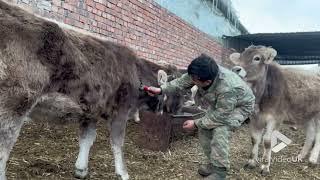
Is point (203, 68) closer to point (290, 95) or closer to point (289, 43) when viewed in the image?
point (290, 95)

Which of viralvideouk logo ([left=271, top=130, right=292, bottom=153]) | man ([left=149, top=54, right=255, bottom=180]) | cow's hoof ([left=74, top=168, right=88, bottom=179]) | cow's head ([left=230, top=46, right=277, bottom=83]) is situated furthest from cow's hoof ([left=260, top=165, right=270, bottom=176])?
cow's hoof ([left=74, top=168, right=88, bottom=179])

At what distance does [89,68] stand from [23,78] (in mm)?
996

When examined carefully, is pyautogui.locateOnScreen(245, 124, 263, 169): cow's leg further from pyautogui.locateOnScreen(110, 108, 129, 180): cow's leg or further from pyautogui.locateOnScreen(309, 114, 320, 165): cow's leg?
pyautogui.locateOnScreen(110, 108, 129, 180): cow's leg

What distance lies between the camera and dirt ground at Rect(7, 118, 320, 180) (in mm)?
5223

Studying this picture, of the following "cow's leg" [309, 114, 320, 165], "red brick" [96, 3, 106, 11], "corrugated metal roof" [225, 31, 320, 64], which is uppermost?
"corrugated metal roof" [225, 31, 320, 64]

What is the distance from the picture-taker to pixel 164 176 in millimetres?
5477

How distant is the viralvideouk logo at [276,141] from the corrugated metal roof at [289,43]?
728cm

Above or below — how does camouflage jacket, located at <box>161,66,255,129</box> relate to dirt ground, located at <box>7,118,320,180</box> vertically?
above

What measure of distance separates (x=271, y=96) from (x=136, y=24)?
3798 mm

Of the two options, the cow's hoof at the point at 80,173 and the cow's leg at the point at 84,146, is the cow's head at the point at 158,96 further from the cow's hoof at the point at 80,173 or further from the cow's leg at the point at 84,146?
the cow's hoof at the point at 80,173

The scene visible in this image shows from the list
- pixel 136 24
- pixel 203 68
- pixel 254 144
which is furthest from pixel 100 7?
A: pixel 203 68

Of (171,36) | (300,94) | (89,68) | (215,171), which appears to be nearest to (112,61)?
(89,68)

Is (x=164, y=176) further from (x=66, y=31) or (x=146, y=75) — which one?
(x=66, y=31)

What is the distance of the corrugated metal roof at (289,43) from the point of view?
1545cm
